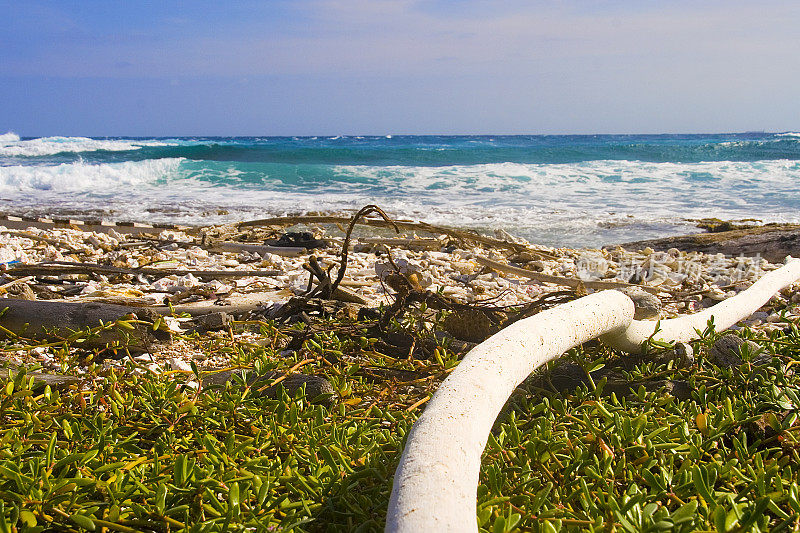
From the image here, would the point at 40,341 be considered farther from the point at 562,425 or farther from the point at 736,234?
the point at 736,234

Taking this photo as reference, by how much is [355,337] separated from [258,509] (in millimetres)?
1280

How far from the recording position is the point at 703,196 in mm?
15383

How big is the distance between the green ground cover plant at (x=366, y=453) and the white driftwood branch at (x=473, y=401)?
0.11 m

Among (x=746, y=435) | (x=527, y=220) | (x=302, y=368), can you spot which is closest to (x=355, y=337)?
(x=302, y=368)

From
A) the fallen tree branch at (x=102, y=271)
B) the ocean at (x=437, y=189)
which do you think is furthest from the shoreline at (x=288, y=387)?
the ocean at (x=437, y=189)

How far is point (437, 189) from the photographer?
1803cm

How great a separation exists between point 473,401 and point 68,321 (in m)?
1.97

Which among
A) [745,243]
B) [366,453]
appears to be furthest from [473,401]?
[745,243]

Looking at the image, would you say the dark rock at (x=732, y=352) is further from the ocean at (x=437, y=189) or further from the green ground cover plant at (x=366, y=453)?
the ocean at (x=437, y=189)

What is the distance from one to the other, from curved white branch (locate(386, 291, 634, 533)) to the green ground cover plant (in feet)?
0.38

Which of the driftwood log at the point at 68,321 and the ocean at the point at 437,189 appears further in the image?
the ocean at the point at 437,189

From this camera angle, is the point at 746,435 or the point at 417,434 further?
the point at 746,435

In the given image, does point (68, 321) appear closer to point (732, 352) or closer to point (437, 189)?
point (732, 352)

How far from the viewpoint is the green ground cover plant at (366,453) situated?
1155mm
